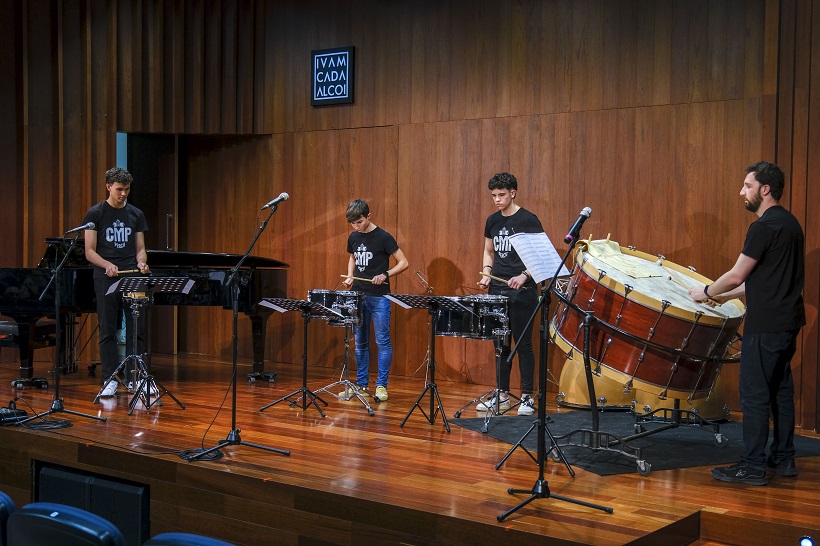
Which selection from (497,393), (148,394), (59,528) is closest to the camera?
(59,528)

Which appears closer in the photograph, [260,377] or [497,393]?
[497,393]

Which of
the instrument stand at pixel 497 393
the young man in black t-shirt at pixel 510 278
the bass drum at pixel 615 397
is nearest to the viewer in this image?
the instrument stand at pixel 497 393

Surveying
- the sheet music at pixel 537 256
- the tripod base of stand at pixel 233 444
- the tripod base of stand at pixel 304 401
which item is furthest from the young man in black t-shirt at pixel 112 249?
the sheet music at pixel 537 256

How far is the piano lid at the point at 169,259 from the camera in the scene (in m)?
7.41

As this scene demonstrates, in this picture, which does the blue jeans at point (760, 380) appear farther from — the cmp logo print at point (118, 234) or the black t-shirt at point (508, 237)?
the cmp logo print at point (118, 234)

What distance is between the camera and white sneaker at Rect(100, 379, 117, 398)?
6.73 m

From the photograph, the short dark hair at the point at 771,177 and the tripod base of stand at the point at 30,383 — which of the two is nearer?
the short dark hair at the point at 771,177

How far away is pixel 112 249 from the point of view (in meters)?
6.88

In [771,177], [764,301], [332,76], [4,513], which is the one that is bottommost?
[4,513]

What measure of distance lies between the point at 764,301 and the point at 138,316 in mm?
4304

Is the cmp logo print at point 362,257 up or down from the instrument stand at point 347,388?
up

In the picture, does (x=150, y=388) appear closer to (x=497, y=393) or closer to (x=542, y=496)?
(x=497, y=393)

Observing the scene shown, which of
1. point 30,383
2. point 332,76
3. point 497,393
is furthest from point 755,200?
point 30,383

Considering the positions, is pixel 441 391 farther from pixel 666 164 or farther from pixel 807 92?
pixel 807 92
